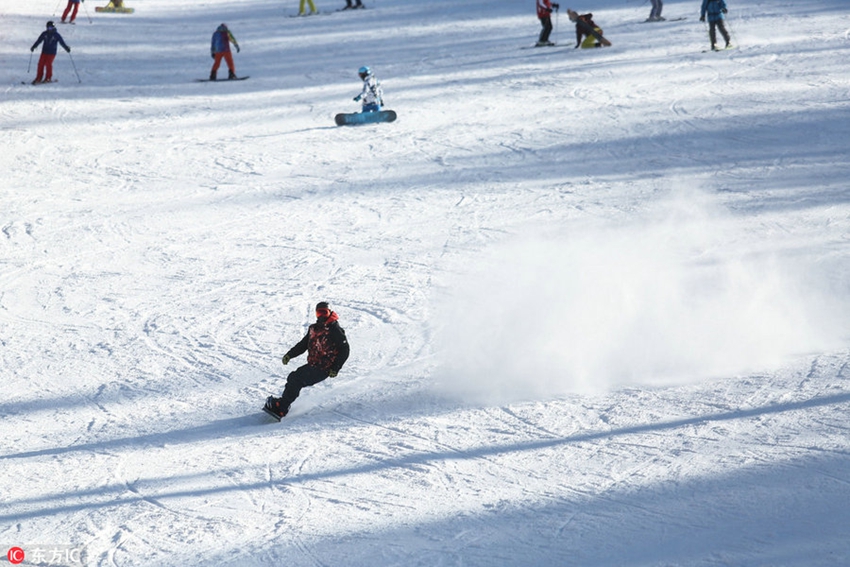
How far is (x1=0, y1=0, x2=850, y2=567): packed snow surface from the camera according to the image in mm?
6406

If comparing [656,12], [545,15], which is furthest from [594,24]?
[656,12]

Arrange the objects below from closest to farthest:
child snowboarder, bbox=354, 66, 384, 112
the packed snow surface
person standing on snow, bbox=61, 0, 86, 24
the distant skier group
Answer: the packed snow surface → child snowboarder, bbox=354, 66, 384, 112 → the distant skier group → person standing on snow, bbox=61, 0, 86, 24

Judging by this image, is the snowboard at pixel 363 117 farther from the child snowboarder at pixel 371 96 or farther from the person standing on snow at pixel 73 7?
the person standing on snow at pixel 73 7

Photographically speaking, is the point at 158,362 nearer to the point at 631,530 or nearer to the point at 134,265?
the point at 134,265

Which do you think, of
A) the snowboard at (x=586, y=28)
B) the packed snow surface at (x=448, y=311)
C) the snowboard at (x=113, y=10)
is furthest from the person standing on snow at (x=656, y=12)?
the snowboard at (x=113, y=10)

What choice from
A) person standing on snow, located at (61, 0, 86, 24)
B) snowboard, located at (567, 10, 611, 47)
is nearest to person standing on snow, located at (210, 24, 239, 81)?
snowboard, located at (567, 10, 611, 47)

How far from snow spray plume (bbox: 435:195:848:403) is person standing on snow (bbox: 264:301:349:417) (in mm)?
1100

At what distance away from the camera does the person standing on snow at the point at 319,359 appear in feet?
26.4

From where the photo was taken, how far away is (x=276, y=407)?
8141mm

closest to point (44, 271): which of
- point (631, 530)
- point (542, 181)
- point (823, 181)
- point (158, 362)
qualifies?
point (158, 362)

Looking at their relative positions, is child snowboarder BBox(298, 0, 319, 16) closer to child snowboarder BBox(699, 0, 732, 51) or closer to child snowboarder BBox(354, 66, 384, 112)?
child snowboarder BBox(354, 66, 384, 112)

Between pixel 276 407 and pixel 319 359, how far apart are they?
53 cm

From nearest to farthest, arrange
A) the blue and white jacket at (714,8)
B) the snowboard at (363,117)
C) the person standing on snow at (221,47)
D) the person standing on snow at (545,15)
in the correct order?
the snowboard at (363,117) → the blue and white jacket at (714,8) → the person standing on snow at (221,47) → the person standing on snow at (545,15)

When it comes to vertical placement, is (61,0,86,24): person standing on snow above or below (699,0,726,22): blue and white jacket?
above
